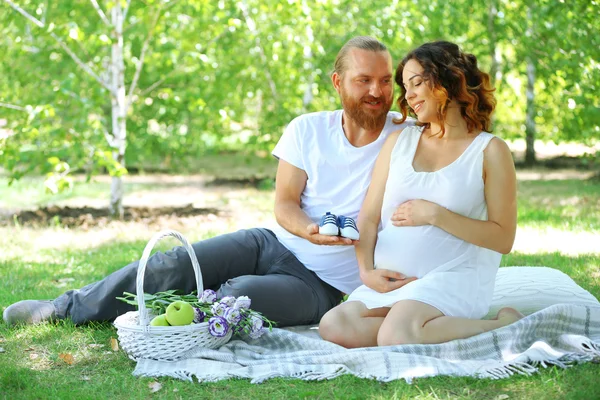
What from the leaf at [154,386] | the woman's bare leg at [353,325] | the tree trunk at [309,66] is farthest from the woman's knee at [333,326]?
Result: the tree trunk at [309,66]

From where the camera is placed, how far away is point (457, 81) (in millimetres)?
3604

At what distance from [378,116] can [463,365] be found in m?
1.33

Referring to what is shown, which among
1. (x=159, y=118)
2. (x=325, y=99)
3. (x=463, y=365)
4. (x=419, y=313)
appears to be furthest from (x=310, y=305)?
(x=325, y=99)

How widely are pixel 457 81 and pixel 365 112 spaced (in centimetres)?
54

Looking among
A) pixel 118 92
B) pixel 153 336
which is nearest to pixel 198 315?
pixel 153 336

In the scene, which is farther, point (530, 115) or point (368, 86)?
point (530, 115)

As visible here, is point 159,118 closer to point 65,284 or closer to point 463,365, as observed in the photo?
point 65,284

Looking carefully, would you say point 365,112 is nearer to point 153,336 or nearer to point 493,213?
point 493,213

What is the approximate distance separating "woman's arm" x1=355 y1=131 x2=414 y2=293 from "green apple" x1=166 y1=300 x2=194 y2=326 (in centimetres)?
81

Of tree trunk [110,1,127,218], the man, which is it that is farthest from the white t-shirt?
tree trunk [110,1,127,218]

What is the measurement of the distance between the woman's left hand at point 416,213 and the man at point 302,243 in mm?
316

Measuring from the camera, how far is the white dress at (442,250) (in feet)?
11.6

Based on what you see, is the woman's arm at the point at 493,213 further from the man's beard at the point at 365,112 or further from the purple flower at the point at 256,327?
the purple flower at the point at 256,327

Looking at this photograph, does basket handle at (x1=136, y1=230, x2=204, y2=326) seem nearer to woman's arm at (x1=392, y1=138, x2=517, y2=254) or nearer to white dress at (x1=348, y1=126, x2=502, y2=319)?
white dress at (x1=348, y1=126, x2=502, y2=319)
